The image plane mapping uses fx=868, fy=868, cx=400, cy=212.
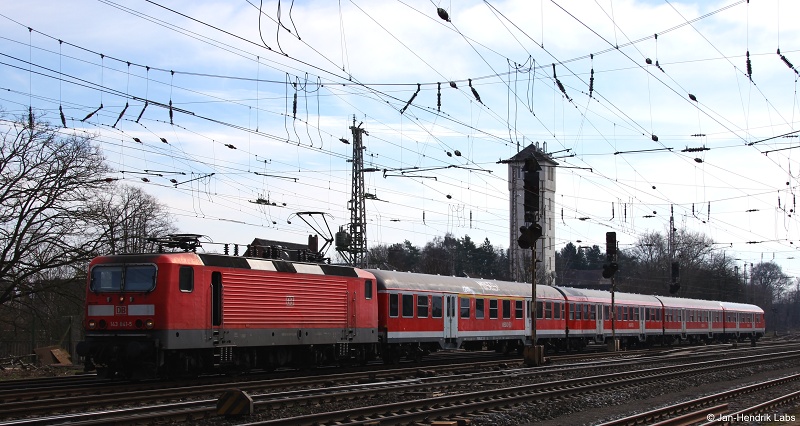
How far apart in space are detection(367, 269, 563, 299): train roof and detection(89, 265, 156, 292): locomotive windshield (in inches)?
421

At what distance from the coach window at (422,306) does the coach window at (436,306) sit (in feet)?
1.40

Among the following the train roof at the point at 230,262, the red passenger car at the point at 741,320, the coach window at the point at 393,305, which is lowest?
the red passenger car at the point at 741,320

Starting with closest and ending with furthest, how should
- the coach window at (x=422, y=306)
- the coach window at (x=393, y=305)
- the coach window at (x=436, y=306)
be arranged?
the coach window at (x=393, y=305), the coach window at (x=422, y=306), the coach window at (x=436, y=306)

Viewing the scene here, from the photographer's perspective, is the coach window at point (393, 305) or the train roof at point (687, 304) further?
the train roof at point (687, 304)

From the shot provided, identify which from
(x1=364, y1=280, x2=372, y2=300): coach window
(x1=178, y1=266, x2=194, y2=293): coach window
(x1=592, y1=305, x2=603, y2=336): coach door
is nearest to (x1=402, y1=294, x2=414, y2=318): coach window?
(x1=364, y1=280, x2=372, y2=300): coach window

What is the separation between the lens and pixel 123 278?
22.8m

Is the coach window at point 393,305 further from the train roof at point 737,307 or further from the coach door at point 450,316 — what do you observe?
the train roof at point 737,307

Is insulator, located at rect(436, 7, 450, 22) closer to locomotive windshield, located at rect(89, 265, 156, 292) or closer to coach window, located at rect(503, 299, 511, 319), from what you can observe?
locomotive windshield, located at rect(89, 265, 156, 292)

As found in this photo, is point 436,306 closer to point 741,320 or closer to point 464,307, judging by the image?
point 464,307

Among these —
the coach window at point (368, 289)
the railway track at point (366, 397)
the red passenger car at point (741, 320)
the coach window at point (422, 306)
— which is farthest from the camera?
the red passenger car at point (741, 320)

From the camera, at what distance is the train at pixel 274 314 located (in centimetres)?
2227

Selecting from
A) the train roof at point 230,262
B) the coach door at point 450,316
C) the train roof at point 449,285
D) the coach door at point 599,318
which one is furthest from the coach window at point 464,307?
the coach door at point 599,318

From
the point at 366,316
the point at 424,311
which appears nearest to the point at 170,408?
the point at 366,316

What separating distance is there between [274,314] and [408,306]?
7.88 m
